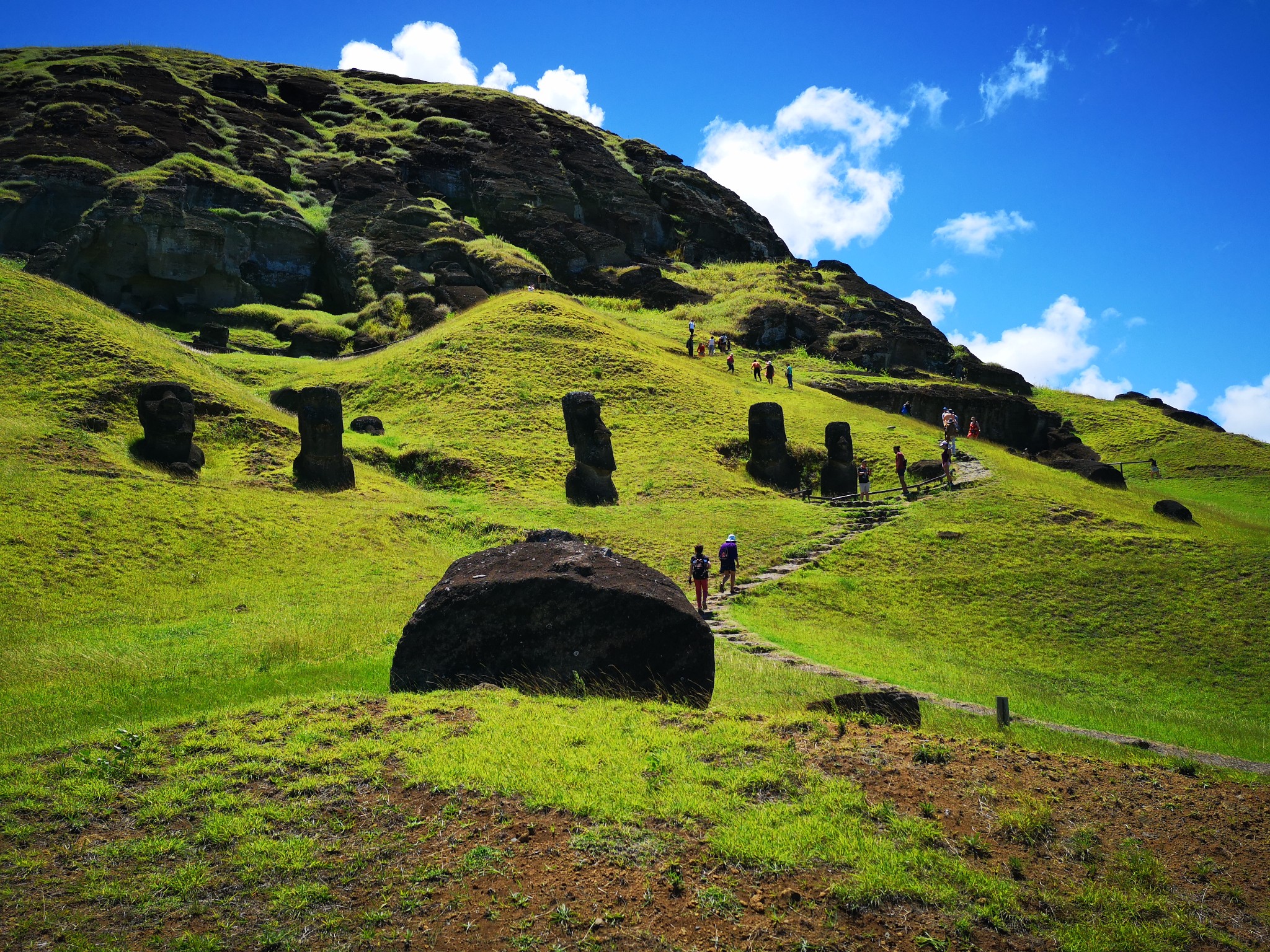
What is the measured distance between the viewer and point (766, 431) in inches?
1369

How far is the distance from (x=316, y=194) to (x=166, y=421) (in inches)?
2138

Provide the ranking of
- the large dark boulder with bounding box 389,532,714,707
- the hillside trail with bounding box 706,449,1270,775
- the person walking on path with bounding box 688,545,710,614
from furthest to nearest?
the person walking on path with bounding box 688,545,710,614
the large dark boulder with bounding box 389,532,714,707
the hillside trail with bounding box 706,449,1270,775

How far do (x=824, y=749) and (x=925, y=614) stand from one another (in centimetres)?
1287

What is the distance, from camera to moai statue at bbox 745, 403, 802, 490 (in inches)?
1366

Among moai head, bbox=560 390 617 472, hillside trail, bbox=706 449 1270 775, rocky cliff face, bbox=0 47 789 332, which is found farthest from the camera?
rocky cliff face, bbox=0 47 789 332

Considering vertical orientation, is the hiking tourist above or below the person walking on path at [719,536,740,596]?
above

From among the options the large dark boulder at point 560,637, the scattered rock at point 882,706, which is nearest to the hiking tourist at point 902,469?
the large dark boulder at point 560,637

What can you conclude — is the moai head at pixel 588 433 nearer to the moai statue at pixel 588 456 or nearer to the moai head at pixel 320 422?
the moai statue at pixel 588 456

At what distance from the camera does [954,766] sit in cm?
804

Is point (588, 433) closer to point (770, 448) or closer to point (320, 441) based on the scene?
point (770, 448)

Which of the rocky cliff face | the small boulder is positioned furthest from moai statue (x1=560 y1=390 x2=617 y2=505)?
the rocky cliff face

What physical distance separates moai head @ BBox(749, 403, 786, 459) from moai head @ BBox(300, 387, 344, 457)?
16478 millimetres

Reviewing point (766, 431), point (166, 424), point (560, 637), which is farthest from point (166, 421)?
point (766, 431)

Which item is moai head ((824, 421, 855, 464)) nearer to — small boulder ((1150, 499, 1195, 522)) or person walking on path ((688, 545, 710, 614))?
small boulder ((1150, 499, 1195, 522))
